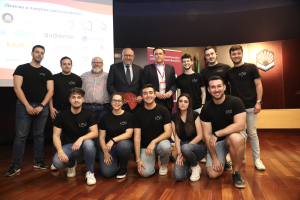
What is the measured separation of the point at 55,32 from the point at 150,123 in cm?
240

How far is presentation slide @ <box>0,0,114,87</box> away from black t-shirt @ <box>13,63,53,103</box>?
815 mm

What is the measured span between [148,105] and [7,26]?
264 cm

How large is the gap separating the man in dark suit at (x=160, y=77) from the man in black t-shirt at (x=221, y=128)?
0.86 meters

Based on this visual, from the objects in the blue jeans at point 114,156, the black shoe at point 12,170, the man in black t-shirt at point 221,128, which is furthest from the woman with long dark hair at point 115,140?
the black shoe at point 12,170

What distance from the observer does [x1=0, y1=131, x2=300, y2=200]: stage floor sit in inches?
74.5

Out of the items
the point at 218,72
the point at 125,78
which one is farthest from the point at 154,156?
the point at 218,72

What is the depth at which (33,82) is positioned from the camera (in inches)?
110

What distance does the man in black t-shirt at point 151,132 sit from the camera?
246cm

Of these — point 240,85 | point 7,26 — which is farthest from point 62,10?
point 240,85

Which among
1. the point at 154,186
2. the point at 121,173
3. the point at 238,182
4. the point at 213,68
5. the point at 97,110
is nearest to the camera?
the point at 238,182

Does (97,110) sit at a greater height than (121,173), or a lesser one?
greater

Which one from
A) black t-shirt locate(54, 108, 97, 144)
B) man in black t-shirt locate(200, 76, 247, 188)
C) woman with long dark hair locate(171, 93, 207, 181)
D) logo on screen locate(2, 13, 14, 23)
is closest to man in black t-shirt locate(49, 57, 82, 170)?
black t-shirt locate(54, 108, 97, 144)

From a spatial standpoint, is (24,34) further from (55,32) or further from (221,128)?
(221,128)

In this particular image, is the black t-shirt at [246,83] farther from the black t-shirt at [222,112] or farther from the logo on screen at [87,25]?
the logo on screen at [87,25]
